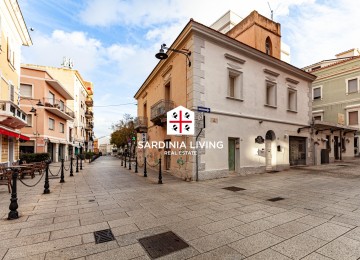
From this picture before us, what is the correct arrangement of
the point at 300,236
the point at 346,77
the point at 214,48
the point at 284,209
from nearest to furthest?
the point at 300,236 < the point at 284,209 < the point at 214,48 < the point at 346,77

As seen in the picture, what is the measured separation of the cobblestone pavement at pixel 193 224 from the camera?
121 inches

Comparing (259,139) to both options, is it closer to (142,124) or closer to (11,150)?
(142,124)

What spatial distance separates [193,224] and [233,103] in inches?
324

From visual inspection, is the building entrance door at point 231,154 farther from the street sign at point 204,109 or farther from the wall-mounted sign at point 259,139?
the street sign at point 204,109

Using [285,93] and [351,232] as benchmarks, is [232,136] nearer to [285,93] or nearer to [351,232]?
[285,93]

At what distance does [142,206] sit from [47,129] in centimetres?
2250

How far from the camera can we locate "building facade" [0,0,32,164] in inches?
420

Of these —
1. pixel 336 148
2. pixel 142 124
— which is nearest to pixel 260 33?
pixel 142 124

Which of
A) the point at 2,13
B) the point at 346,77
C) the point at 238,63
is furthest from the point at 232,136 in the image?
the point at 346,77

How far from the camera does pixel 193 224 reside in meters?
4.17

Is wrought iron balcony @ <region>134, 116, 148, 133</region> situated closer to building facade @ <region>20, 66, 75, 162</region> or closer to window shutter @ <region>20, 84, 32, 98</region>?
building facade @ <region>20, 66, 75, 162</region>

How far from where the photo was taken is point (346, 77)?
22.7 m

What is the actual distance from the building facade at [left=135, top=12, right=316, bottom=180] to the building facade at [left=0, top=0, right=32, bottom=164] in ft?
26.4

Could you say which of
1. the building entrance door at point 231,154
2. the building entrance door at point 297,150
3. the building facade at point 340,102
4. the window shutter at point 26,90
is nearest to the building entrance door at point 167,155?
the building entrance door at point 231,154
